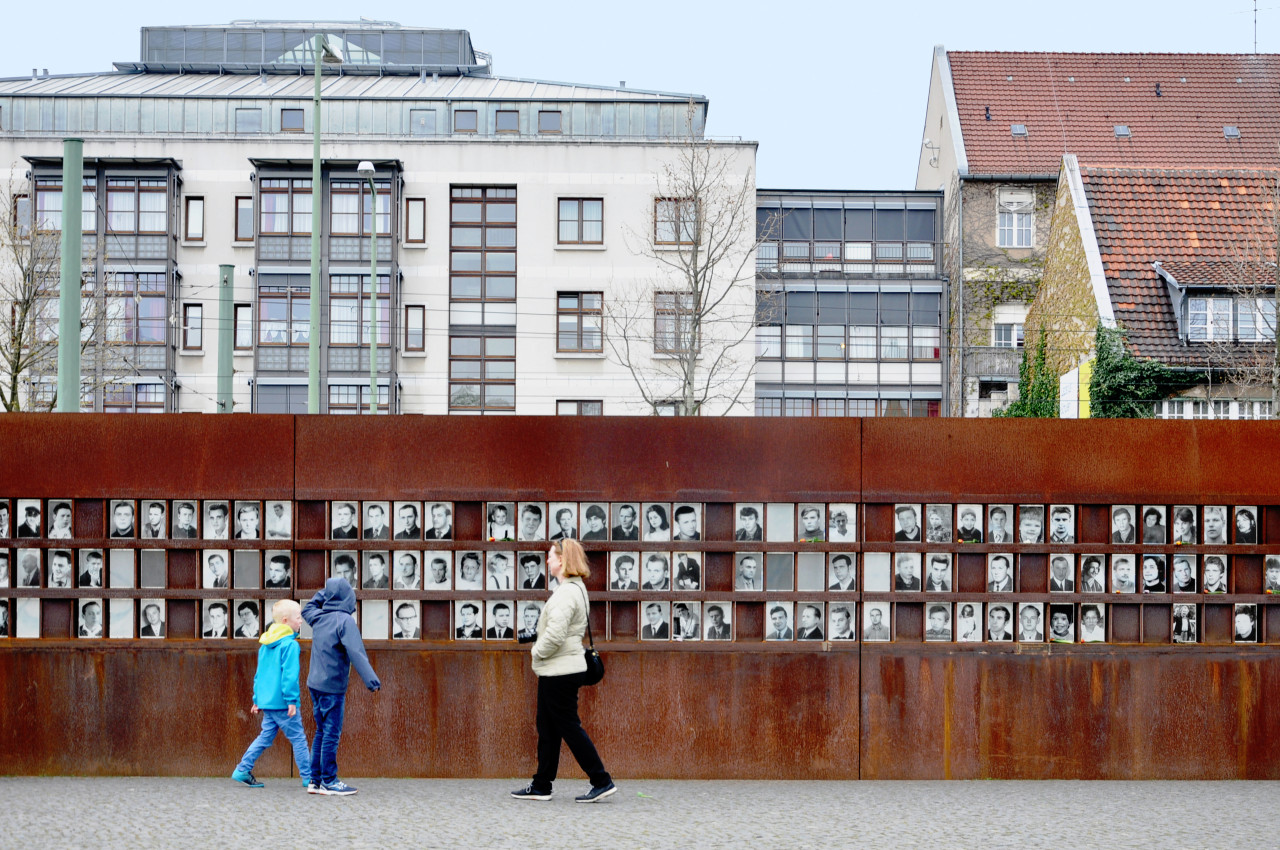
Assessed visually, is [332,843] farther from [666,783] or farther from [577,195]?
[577,195]

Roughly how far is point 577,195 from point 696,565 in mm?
38983

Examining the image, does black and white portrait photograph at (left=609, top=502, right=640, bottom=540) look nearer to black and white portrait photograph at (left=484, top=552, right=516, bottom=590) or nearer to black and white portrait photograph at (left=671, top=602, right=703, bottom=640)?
black and white portrait photograph at (left=671, top=602, right=703, bottom=640)

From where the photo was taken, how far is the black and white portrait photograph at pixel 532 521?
Answer: 974 cm

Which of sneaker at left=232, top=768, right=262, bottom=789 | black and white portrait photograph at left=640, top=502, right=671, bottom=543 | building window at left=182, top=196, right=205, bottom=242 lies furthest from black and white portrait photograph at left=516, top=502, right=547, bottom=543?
building window at left=182, top=196, right=205, bottom=242

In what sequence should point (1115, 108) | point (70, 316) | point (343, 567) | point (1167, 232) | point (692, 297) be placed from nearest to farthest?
point (343, 567), point (70, 316), point (1167, 232), point (692, 297), point (1115, 108)

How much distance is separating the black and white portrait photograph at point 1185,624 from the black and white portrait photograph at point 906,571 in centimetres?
181

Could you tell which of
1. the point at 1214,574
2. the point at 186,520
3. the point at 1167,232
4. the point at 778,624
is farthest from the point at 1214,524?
the point at 1167,232

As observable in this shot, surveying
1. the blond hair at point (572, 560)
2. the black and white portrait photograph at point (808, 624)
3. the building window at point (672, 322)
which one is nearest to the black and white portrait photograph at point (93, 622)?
the blond hair at point (572, 560)

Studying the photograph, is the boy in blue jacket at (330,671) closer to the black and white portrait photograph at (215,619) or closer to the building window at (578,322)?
the black and white portrait photograph at (215,619)

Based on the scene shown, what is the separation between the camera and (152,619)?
9.78m

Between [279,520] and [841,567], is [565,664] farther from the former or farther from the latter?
[279,520]

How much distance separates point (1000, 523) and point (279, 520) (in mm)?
4956

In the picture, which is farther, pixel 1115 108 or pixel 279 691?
pixel 1115 108

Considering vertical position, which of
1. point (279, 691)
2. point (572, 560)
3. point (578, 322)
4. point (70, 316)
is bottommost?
point (279, 691)
